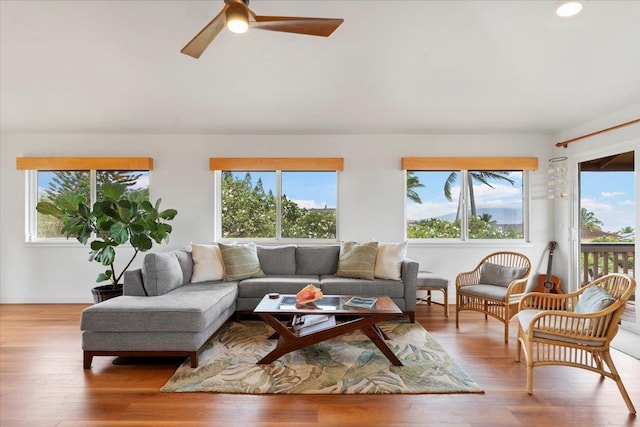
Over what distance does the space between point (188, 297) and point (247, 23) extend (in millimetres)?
2219

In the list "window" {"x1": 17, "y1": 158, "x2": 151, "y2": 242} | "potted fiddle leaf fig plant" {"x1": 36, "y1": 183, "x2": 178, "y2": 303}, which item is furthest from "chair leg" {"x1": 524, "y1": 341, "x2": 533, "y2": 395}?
"window" {"x1": 17, "y1": 158, "x2": 151, "y2": 242}

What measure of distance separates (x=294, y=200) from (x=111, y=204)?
2261mm

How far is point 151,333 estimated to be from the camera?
8.31ft

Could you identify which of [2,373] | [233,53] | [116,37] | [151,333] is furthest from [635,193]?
[2,373]

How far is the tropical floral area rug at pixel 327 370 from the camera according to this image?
2.24 meters

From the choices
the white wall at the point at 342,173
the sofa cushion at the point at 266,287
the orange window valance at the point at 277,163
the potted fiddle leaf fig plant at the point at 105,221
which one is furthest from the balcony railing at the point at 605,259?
the potted fiddle leaf fig plant at the point at 105,221

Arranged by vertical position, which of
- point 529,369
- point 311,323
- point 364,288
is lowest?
point 529,369

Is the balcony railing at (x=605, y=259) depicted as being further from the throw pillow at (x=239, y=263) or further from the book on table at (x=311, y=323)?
the throw pillow at (x=239, y=263)

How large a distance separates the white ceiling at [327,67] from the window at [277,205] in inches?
30.8

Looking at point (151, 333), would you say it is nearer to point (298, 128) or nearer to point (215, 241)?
point (215, 241)

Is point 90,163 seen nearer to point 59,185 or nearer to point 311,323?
point 59,185

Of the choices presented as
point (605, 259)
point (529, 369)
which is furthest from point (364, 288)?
point (605, 259)

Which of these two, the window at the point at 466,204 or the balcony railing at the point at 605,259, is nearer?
the balcony railing at the point at 605,259

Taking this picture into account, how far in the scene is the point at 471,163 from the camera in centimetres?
454
